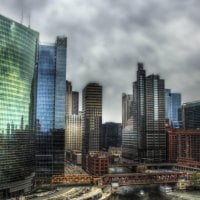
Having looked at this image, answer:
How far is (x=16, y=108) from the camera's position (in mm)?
163125

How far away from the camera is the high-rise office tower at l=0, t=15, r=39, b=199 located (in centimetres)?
15375

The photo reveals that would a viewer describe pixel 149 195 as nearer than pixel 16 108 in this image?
No

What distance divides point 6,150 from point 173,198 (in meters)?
87.7

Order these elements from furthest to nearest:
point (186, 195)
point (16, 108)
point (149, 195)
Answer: point (149, 195) < point (186, 195) < point (16, 108)

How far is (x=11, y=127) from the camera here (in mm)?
158250

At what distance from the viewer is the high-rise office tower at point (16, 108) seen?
504ft

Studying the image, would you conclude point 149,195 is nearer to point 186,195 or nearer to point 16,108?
point 186,195

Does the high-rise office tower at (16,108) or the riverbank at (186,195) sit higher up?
the high-rise office tower at (16,108)

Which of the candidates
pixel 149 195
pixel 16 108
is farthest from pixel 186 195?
pixel 16 108

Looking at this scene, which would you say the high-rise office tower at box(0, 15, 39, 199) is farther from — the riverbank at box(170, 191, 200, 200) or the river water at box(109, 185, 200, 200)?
the riverbank at box(170, 191, 200, 200)

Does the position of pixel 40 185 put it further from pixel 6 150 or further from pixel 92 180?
pixel 6 150

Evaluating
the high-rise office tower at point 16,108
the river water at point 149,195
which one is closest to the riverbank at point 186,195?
the river water at point 149,195

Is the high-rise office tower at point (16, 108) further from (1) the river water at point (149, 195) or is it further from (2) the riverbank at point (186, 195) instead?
(2) the riverbank at point (186, 195)

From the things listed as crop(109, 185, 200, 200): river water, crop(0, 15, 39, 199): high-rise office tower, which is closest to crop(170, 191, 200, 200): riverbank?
crop(109, 185, 200, 200): river water
